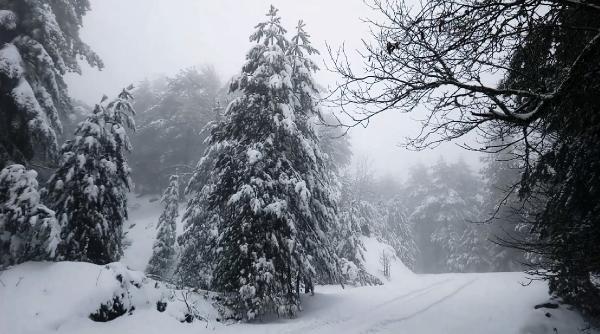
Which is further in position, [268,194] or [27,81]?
[27,81]

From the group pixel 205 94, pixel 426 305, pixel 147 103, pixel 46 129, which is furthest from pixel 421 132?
pixel 147 103

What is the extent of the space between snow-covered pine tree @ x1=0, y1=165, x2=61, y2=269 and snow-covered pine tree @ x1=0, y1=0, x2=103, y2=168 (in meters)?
1.76

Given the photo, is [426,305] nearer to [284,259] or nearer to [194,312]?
[284,259]

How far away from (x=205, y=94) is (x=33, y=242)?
96.2 feet

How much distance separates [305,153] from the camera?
440 inches

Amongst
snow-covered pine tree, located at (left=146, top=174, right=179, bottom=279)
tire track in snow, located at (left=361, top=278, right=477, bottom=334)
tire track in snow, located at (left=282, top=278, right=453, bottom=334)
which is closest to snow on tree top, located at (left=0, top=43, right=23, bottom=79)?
tire track in snow, located at (left=282, top=278, right=453, bottom=334)

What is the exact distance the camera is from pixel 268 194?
1030 cm

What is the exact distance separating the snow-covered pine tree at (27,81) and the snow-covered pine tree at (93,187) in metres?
0.96

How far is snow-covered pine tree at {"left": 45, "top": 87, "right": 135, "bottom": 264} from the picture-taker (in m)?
10.3

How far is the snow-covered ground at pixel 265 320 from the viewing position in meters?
6.80

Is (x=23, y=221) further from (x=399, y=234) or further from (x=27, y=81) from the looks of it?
(x=399, y=234)

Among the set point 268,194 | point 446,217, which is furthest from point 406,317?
point 446,217

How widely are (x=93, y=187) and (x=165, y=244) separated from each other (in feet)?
42.1

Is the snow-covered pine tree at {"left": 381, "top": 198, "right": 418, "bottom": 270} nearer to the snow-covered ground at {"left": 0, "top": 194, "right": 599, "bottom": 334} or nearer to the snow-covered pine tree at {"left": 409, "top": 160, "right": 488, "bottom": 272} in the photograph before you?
the snow-covered pine tree at {"left": 409, "top": 160, "right": 488, "bottom": 272}
